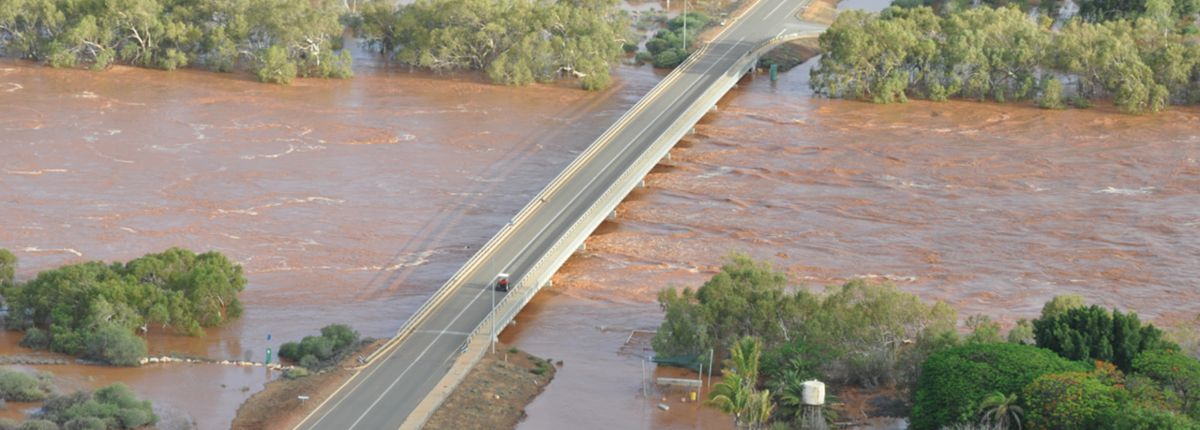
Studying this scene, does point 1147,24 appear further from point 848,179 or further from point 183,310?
point 183,310

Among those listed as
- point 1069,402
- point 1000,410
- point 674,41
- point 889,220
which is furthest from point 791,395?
point 674,41

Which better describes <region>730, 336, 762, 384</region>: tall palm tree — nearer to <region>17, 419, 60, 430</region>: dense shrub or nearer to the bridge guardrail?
the bridge guardrail

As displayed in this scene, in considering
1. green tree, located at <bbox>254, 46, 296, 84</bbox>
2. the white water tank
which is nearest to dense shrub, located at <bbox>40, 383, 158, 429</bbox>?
the white water tank

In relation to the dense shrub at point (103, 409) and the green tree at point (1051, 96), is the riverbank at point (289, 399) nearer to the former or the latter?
the dense shrub at point (103, 409)

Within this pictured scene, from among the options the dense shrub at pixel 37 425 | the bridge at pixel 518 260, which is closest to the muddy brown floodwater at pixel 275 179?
the bridge at pixel 518 260

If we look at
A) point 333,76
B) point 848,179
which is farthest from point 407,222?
point 333,76
